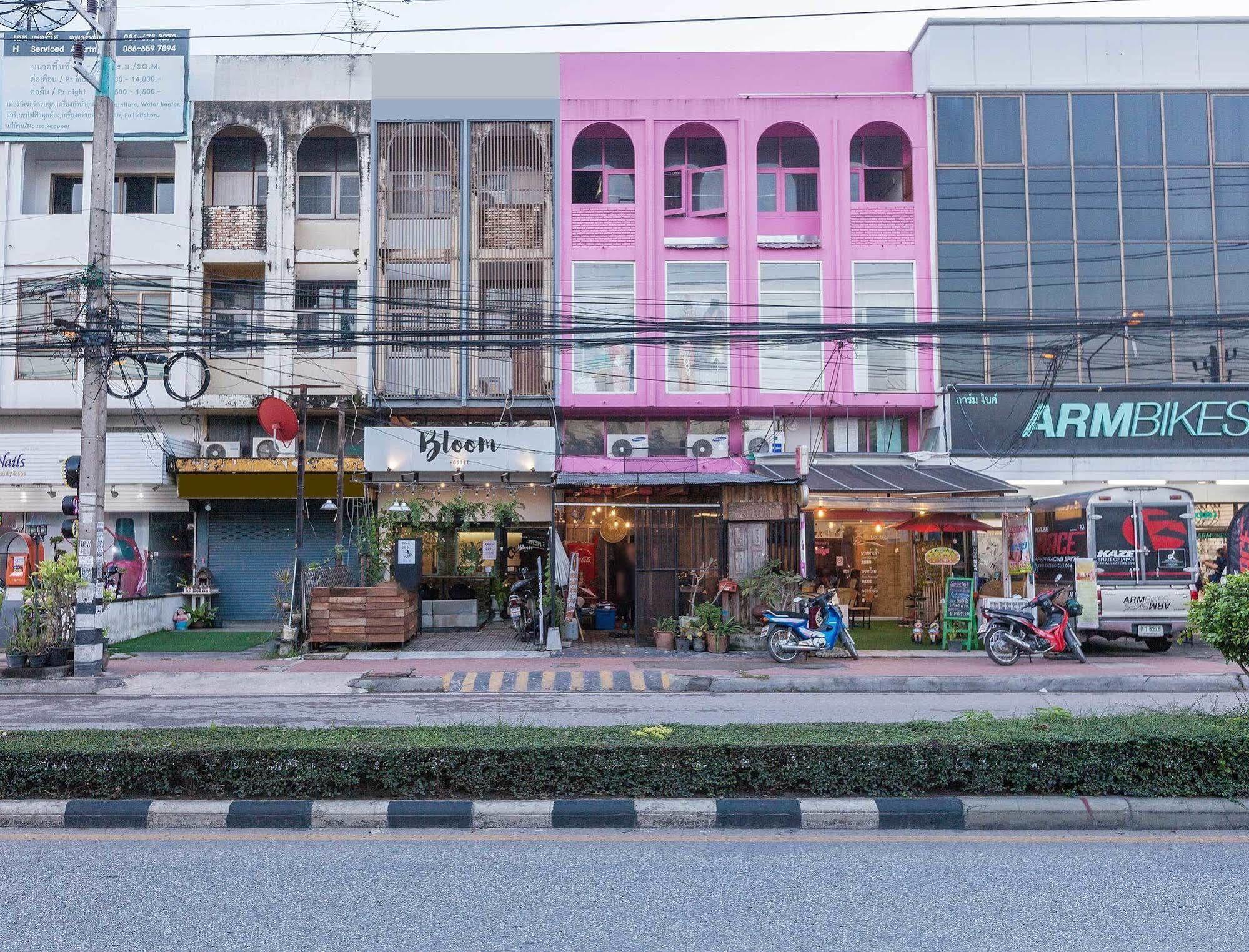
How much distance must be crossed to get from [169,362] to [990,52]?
19.8 meters

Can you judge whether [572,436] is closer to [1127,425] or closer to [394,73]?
[394,73]

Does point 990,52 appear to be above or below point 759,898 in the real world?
above

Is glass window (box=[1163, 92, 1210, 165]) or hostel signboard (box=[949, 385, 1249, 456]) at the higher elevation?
glass window (box=[1163, 92, 1210, 165])

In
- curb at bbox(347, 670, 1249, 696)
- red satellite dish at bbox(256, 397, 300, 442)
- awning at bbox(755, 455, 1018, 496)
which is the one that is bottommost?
curb at bbox(347, 670, 1249, 696)

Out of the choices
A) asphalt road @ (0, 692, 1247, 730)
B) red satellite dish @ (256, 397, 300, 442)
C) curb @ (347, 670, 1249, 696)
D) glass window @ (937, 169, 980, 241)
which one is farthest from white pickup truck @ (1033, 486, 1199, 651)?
red satellite dish @ (256, 397, 300, 442)

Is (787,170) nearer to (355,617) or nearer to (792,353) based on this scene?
(792,353)

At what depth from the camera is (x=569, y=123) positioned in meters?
24.4

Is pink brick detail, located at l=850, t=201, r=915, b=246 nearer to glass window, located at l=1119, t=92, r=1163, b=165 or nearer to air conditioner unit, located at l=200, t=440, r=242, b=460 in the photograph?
glass window, located at l=1119, t=92, r=1163, b=165

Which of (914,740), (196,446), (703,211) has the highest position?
(703,211)

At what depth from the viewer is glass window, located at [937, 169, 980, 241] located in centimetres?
2389

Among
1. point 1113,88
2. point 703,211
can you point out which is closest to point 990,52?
point 1113,88

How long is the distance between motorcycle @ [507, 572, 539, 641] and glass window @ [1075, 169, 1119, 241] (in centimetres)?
1538

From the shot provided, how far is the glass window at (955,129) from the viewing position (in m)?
24.1

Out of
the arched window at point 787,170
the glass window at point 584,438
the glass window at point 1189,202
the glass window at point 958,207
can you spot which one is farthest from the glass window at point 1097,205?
the glass window at point 584,438
